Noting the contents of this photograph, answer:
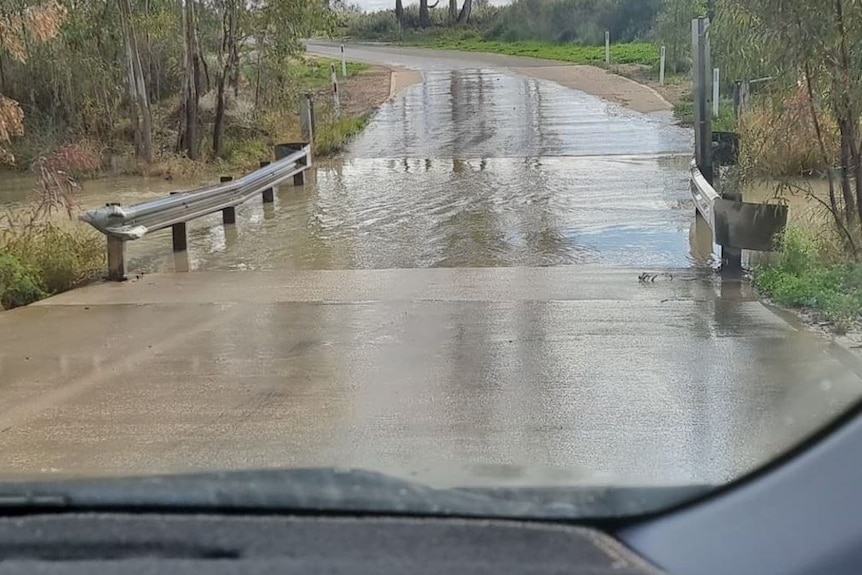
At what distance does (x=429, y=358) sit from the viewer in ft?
23.1

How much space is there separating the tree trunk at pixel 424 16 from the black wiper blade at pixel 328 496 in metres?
71.5

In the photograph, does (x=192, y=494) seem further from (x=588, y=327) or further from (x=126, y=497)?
(x=588, y=327)

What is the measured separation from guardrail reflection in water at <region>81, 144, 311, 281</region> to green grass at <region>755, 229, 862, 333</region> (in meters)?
6.00

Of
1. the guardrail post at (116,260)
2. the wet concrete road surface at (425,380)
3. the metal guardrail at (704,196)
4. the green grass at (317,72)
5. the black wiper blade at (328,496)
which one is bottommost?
the wet concrete road surface at (425,380)

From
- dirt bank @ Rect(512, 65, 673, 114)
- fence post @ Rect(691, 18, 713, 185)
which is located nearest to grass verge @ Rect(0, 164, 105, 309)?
fence post @ Rect(691, 18, 713, 185)

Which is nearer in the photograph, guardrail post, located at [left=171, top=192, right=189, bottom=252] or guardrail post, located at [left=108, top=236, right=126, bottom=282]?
guardrail post, located at [left=108, top=236, right=126, bottom=282]

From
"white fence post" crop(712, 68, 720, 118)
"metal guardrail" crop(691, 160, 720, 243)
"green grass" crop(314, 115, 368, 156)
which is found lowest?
"metal guardrail" crop(691, 160, 720, 243)

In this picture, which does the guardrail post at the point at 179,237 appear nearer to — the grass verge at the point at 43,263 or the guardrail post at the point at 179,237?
the guardrail post at the point at 179,237

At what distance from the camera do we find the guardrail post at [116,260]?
34.4ft

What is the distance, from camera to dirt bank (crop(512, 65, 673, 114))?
27.8 meters

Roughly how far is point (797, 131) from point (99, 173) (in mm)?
14657

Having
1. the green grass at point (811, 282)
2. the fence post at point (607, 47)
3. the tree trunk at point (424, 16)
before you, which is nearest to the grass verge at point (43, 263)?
the green grass at point (811, 282)

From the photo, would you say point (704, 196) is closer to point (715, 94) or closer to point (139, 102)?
point (715, 94)

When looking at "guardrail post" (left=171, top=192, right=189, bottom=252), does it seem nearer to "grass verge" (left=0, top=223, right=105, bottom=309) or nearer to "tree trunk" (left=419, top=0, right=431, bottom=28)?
"grass verge" (left=0, top=223, right=105, bottom=309)
